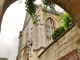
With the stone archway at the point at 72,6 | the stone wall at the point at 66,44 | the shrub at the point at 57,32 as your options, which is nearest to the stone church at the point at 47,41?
the stone wall at the point at 66,44

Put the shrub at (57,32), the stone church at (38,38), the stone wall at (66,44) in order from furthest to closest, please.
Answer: the stone church at (38,38) → the shrub at (57,32) → the stone wall at (66,44)

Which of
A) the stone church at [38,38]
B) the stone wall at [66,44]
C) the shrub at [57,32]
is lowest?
the stone wall at [66,44]

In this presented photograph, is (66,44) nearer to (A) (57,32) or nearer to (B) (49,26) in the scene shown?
(A) (57,32)

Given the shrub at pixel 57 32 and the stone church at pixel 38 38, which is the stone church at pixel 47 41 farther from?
the shrub at pixel 57 32

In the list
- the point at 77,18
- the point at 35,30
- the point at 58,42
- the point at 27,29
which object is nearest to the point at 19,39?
the point at 27,29

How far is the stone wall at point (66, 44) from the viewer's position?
5.15m

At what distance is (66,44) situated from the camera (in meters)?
5.84

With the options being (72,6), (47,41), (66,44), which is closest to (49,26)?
(47,41)

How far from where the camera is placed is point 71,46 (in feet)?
17.9

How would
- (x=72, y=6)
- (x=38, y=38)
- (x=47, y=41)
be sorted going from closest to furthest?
1. (x=72, y=6)
2. (x=38, y=38)
3. (x=47, y=41)

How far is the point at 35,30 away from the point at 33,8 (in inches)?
726

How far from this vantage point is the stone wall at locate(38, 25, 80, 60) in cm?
515

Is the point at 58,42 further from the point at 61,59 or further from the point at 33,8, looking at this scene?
the point at 33,8

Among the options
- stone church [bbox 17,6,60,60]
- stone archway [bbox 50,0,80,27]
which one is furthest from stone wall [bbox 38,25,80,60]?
stone church [bbox 17,6,60,60]
